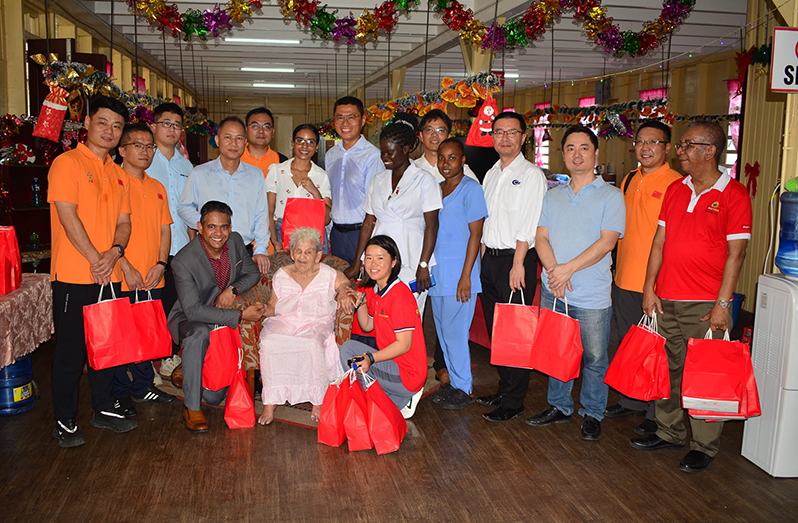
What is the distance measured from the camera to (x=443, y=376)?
4.24 m

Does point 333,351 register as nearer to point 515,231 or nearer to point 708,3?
point 515,231

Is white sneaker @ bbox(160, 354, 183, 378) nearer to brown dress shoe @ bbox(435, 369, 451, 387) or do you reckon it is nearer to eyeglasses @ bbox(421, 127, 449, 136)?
brown dress shoe @ bbox(435, 369, 451, 387)

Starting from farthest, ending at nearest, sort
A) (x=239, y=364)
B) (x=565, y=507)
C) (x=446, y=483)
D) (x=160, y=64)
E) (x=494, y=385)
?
1. (x=160, y=64)
2. (x=494, y=385)
3. (x=239, y=364)
4. (x=446, y=483)
5. (x=565, y=507)

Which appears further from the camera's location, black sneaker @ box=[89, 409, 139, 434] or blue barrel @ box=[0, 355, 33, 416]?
blue barrel @ box=[0, 355, 33, 416]

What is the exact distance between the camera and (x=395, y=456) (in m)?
3.21

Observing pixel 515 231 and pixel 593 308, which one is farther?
pixel 515 231

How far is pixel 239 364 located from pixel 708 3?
851cm

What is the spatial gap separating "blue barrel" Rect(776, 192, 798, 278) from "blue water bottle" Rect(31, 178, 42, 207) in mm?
6438

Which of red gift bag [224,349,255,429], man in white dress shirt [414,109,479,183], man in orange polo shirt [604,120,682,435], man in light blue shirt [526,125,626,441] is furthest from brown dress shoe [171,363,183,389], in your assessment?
man in orange polo shirt [604,120,682,435]

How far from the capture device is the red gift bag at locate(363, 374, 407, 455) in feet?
10.4

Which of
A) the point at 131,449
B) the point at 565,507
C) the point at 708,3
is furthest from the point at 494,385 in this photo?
the point at 708,3

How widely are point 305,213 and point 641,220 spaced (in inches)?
82.4

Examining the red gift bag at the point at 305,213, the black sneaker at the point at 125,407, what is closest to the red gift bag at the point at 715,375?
the red gift bag at the point at 305,213

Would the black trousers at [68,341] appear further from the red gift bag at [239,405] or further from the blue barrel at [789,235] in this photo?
the blue barrel at [789,235]
